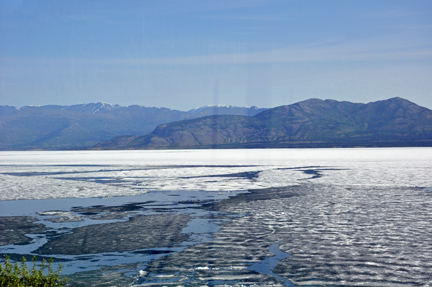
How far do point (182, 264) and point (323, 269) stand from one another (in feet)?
11.9

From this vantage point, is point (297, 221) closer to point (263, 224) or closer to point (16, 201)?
point (263, 224)

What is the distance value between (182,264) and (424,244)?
7.34 m

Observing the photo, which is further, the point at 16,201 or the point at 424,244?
the point at 16,201

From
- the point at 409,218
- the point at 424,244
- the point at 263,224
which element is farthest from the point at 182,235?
the point at 409,218

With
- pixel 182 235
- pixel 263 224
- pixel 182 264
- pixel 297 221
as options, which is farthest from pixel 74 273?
pixel 297 221

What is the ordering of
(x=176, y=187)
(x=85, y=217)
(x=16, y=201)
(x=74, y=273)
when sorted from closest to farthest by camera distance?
(x=74, y=273), (x=85, y=217), (x=16, y=201), (x=176, y=187)

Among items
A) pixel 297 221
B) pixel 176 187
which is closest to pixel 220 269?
pixel 297 221

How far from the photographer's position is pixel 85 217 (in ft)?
59.0

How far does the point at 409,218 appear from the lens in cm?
1627

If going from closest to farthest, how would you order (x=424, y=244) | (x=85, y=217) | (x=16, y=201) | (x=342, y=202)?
(x=424, y=244) → (x=85, y=217) → (x=342, y=202) → (x=16, y=201)

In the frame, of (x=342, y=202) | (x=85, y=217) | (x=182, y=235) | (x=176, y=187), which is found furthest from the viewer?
(x=176, y=187)

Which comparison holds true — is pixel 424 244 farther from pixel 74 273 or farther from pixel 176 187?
pixel 176 187

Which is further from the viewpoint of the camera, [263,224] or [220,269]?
[263,224]

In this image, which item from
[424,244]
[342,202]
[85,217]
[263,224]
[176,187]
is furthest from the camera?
[176,187]
